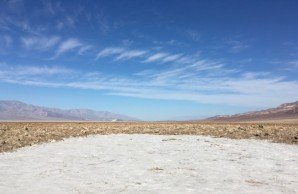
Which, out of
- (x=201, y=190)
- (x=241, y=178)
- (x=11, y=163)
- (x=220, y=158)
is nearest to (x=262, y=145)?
(x=220, y=158)

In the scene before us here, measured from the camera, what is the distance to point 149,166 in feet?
52.0

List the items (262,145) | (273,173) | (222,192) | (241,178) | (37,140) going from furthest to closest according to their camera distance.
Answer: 1. (37,140)
2. (262,145)
3. (273,173)
4. (241,178)
5. (222,192)

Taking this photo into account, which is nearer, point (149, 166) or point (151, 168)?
point (151, 168)

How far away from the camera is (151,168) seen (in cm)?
1537

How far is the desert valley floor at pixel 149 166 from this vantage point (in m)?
11.9

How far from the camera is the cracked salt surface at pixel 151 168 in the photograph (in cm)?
1185

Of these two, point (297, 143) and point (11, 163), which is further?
point (297, 143)

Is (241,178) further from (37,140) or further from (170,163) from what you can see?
(37,140)

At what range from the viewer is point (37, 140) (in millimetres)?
25719

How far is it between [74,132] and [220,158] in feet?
56.4

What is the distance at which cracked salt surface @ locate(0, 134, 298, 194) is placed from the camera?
11.9 m

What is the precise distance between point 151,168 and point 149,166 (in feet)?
1.59

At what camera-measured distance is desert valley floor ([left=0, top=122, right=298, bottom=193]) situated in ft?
39.1

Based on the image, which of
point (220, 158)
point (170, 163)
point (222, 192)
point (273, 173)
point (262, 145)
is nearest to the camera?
point (222, 192)
